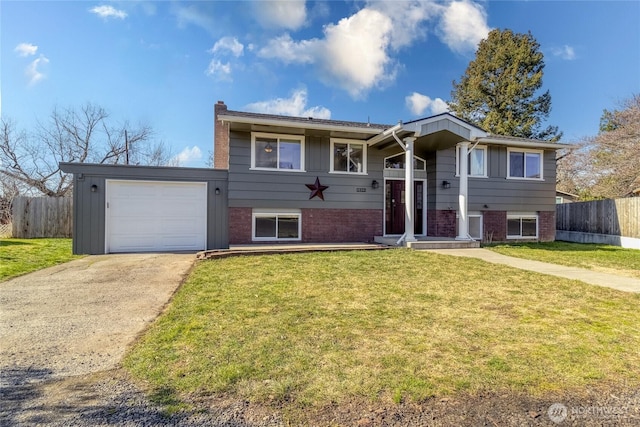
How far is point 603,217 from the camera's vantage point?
43.8ft

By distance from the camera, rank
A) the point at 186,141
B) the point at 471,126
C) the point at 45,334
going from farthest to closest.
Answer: the point at 186,141, the point at 471,126, the point at 45,334

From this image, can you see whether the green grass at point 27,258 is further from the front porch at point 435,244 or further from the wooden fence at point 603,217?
the wooden fence at point 603,217

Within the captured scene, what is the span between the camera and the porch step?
10039 mm

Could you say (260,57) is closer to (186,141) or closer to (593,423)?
(186,141)

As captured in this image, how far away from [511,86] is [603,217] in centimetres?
1455

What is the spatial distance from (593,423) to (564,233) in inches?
638

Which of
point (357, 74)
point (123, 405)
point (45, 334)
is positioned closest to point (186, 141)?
point (357, 74)

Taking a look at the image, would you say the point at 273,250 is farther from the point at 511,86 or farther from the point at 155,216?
the point at 511,86

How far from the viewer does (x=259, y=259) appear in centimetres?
812

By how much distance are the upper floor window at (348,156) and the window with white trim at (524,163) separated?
6015 millimetres

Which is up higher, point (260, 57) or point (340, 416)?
point (260, 57)

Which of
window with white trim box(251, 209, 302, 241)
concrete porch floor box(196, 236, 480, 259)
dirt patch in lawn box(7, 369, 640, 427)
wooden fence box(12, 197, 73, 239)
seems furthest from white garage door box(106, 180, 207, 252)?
dirt patch in lawn box(7, 369, 640, 427)

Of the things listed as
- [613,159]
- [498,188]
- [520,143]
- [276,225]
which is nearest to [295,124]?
[276,225]

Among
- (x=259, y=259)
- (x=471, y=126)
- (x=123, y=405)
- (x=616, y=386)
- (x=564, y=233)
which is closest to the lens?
(x=123, y=405)
